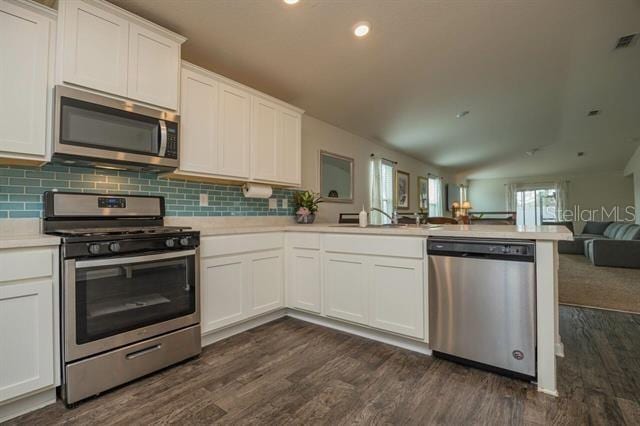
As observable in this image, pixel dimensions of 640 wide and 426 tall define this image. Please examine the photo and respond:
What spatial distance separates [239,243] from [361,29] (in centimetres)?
190

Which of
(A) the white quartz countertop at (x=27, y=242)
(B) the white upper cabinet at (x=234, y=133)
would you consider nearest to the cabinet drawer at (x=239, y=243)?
(B) the white upper cabinet at (x=234, y=133)

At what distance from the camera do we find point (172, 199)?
2.59 meters

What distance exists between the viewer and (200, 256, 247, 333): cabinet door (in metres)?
2.32

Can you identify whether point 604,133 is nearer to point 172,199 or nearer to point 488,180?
point 488,180

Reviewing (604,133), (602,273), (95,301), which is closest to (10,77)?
(95,301)

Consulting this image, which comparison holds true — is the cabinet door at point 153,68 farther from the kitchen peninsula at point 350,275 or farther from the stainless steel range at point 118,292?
the kitchen peninsula at point 350,275

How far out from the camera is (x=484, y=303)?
1910mm

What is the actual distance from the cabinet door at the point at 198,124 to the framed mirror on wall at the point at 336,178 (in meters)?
1.81

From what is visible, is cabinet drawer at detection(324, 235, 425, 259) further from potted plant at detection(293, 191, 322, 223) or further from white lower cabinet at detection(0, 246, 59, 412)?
white lower cabinet at detection(0, 246, 59, 412)

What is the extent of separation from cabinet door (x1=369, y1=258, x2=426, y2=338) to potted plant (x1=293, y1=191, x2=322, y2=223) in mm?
1342

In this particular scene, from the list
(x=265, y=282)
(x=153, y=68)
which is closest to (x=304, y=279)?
(x=265, y=282)

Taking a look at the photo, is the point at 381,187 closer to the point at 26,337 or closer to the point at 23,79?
the point at 23,79

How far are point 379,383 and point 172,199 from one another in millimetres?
2080

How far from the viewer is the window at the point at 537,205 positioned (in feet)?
31.8
